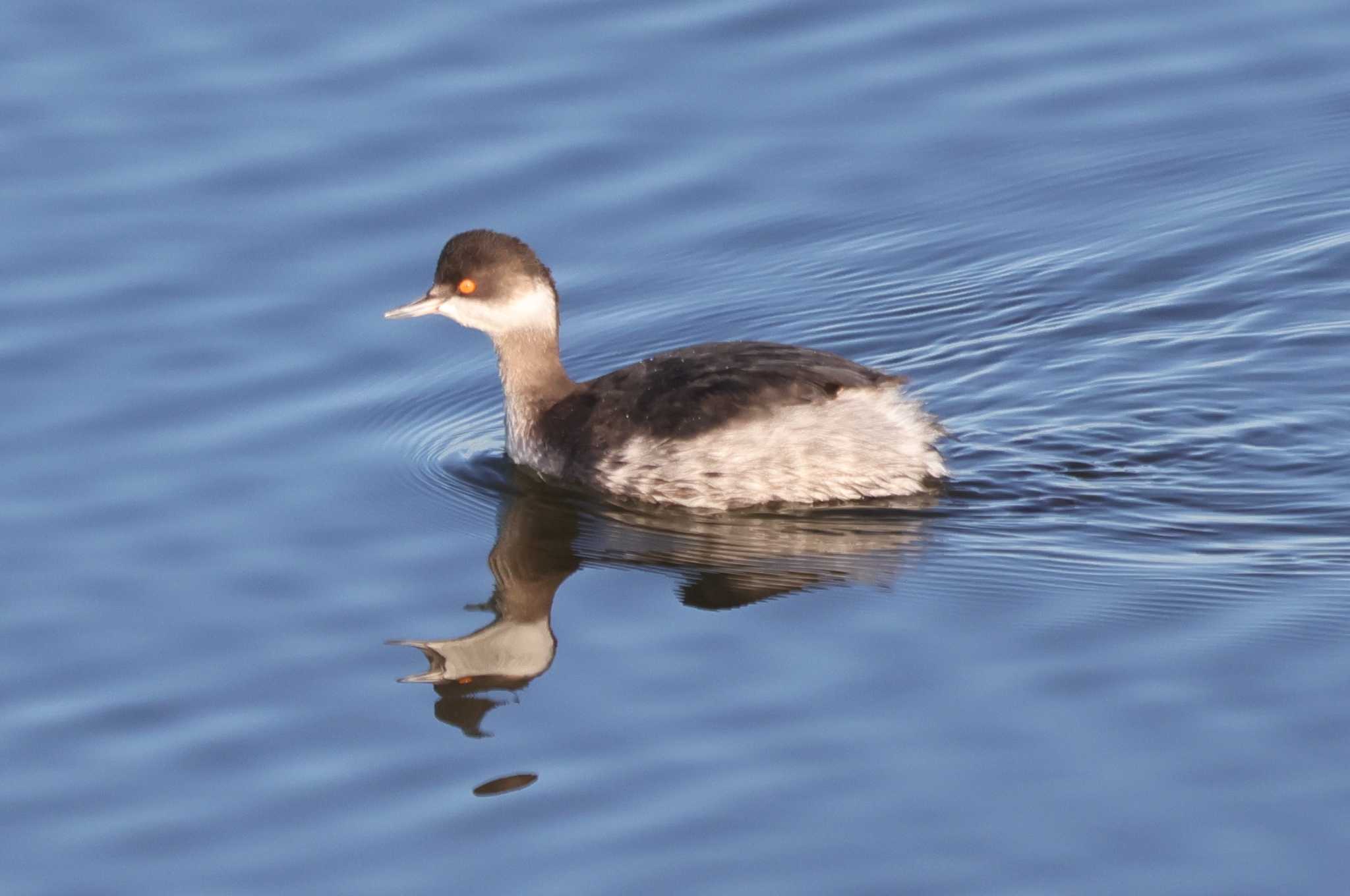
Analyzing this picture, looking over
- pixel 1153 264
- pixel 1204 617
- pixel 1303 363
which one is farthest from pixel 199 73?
pixel 1204 617

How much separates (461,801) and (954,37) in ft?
24.0

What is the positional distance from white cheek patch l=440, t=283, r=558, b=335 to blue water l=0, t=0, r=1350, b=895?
0.58m

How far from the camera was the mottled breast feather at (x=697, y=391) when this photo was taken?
900 cm

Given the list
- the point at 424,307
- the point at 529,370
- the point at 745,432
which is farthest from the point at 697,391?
the point at 424,307

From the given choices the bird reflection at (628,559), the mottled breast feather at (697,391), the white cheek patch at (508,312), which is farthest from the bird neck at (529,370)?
the bird reflection at (628,559)

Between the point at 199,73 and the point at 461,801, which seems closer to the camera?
the point at 461,801

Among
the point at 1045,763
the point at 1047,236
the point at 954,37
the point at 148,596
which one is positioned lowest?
the point at 1045,763

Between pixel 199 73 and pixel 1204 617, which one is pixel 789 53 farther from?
pixel 1204 617

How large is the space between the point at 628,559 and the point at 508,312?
164 cm

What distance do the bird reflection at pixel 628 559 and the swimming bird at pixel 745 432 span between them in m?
0.11

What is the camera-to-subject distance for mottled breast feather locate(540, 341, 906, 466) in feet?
29.5

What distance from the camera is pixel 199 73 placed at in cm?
1256

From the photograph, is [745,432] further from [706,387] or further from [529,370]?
[529,370]

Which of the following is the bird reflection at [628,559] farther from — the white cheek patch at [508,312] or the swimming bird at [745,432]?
the white cheek patch at [508,312]
